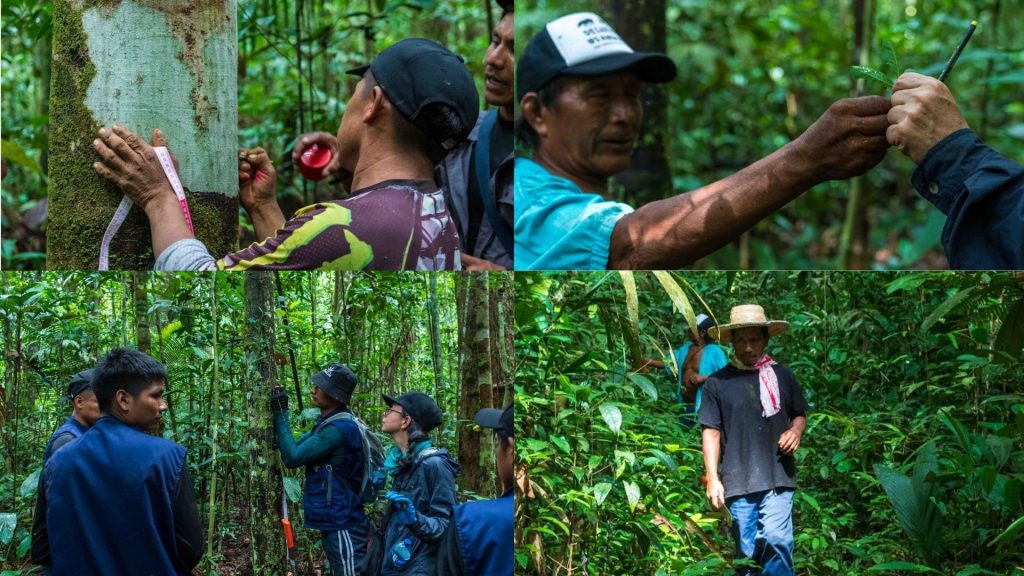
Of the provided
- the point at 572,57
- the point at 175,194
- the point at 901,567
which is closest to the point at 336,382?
the point at 175,194

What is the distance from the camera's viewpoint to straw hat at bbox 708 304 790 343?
324 centimetres

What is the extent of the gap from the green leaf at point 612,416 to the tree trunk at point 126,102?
135 cm

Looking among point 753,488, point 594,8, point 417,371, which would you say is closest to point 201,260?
point 417,371

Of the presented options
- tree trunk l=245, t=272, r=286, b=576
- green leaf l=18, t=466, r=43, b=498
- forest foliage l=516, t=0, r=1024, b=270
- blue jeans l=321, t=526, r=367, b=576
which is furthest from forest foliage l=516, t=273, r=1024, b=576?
forest foliage l=516, t=0, r=1024, b=270

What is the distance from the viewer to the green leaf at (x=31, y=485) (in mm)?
3057

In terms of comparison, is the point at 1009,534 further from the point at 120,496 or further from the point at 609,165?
the point at 120,496

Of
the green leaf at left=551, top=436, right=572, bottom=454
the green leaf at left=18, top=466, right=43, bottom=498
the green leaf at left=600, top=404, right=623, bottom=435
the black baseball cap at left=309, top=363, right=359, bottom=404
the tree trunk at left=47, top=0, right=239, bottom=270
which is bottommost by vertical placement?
the green leaf at left=18, top=466, right=43, bottom=498

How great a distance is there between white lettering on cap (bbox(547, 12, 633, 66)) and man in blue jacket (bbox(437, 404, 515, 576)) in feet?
3.77

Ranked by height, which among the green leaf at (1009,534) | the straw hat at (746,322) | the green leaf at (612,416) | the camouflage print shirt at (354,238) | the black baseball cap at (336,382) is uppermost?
the camouflage print shirt at (354,238)

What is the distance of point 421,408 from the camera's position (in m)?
3.09

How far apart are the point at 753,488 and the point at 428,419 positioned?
1067 millimetres

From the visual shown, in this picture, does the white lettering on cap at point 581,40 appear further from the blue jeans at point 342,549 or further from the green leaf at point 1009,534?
the green leaf at point 1009,534

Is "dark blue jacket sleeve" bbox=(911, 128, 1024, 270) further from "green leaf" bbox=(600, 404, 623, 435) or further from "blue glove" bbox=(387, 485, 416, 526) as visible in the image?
"blue glove" bbox=(387, 485, 416, 526)

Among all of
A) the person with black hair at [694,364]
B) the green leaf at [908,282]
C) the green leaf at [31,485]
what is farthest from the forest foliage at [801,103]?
the green leaf at [31,485]
